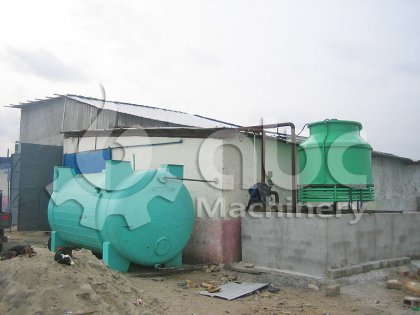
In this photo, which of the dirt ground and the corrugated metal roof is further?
the corrugated metal roof

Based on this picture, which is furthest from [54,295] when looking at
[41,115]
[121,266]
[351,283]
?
[41,115]

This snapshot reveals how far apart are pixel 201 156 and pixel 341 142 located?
321cm

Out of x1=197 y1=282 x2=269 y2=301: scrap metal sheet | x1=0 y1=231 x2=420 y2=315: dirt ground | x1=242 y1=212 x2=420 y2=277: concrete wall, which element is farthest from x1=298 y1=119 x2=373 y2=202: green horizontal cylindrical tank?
x1=197 y1=282 x2=269 y2=301: scrap metal sheet

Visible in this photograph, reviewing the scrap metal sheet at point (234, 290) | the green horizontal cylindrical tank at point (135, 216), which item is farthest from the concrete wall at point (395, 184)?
the green horizontal cylindrical tank at point (135, 216)

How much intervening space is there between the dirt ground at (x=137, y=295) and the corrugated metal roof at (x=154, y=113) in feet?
28.6

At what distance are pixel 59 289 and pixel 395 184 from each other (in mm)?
15764

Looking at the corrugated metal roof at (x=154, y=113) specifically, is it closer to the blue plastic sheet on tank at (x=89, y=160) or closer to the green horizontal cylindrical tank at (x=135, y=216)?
the blue plastic sheet on tank at (x=89, y=160)

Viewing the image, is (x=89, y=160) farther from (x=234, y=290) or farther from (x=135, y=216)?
(x=234, y=290)

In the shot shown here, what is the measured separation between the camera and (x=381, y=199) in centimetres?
1568

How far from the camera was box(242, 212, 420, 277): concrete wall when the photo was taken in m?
7.43

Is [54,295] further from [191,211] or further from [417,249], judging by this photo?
[417,249]

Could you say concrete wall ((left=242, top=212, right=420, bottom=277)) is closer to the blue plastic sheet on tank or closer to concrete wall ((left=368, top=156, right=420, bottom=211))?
the blue plastic sheet on tank

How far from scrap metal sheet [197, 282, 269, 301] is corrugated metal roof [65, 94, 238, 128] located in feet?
28.8

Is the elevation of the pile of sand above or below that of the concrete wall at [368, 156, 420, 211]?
below
